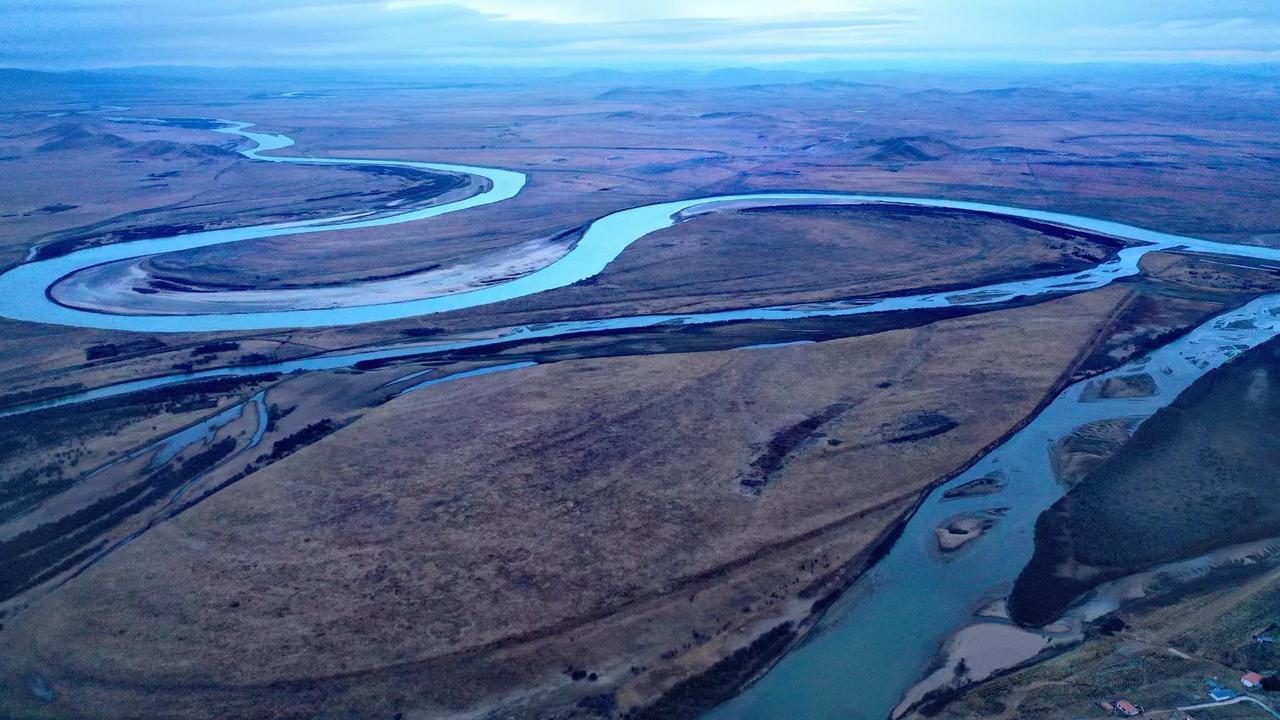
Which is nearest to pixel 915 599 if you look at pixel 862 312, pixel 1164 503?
pixel 1164 503

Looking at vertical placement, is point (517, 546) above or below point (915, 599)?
above

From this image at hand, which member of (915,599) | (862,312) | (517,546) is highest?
(862,312)

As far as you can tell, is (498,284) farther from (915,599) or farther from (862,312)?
(915,599)

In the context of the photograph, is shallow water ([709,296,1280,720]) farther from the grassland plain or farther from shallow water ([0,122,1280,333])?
shallow water ([0,122,1280,333])

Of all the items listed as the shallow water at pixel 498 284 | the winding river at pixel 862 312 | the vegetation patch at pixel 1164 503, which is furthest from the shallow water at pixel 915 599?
the shallow water at pixel 498 284

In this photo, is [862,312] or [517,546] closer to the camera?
[517,546]

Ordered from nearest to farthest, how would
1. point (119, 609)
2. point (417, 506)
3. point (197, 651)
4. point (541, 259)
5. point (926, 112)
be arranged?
point (197, 651) < point (119, 609) < point (417, 506) < point (541, 259) < point (926, 112)

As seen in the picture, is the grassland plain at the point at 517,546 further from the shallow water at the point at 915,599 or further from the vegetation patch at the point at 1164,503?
the vegetation patch at the point at 1164,503

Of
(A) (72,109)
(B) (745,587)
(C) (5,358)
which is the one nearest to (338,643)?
(B) (745,587)

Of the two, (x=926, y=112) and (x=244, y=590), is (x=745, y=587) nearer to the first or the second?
(x=244, y=590)
